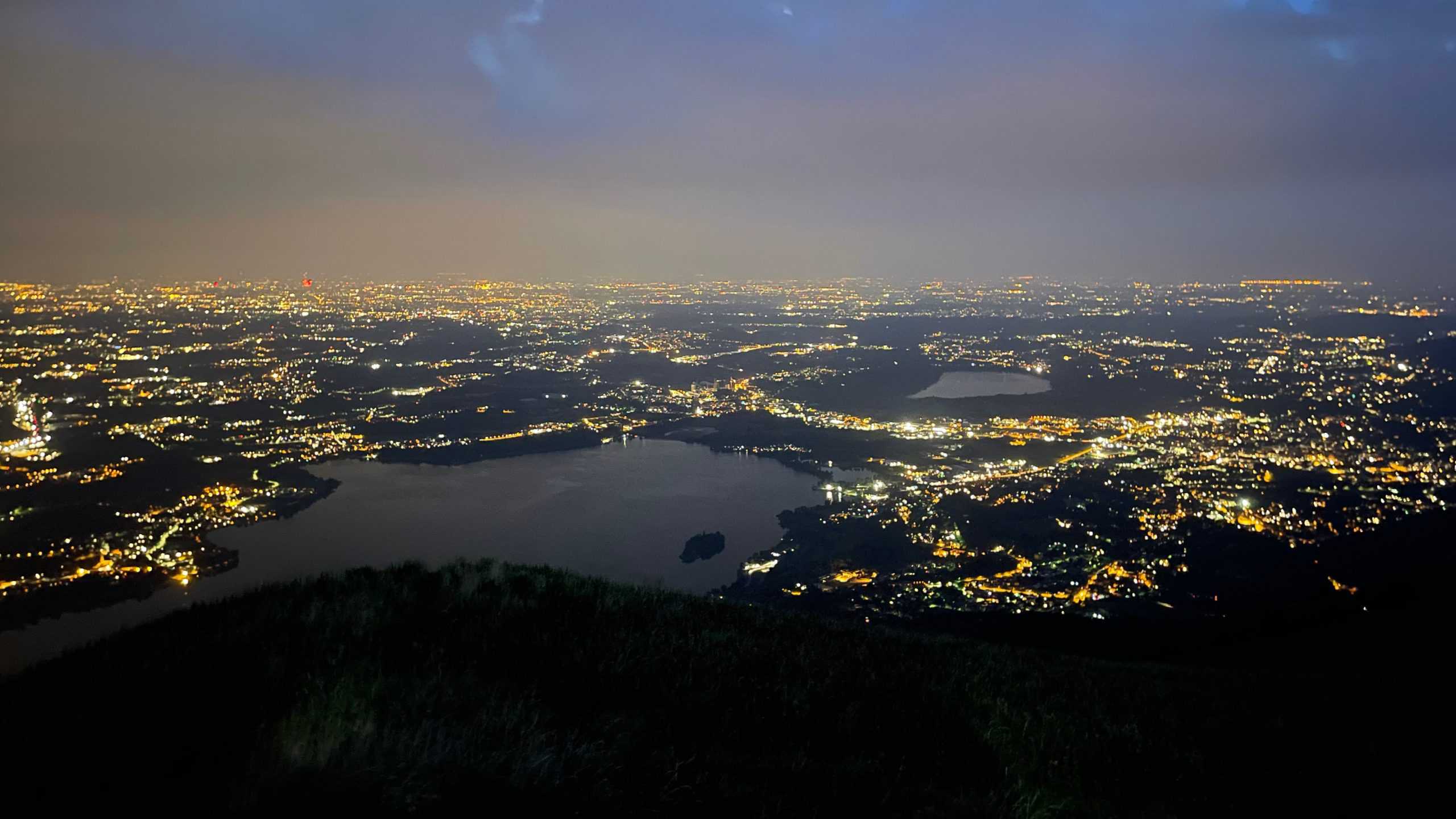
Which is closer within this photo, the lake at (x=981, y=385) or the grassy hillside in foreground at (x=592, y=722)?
the grassy hillside in foreground at (x=592, y=722)

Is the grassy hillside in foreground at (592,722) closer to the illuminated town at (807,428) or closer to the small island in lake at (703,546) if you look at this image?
the illuminated town at (807,428)

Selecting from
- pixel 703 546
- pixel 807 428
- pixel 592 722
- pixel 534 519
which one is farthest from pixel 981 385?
pixel 592 722

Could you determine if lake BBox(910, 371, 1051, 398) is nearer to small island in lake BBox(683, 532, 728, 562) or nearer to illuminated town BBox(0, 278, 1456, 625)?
illuminated town BBox(0, 278, 1456, 625)

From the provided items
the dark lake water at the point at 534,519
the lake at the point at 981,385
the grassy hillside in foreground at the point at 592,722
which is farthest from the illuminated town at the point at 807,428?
the grassy hillside in foreground at the point at 592,722

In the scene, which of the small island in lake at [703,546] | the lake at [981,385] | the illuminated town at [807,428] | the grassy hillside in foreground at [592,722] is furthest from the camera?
the lake at [981,385]

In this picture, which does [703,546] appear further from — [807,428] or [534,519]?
[807,428]

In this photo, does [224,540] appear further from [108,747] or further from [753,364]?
[753,364]
